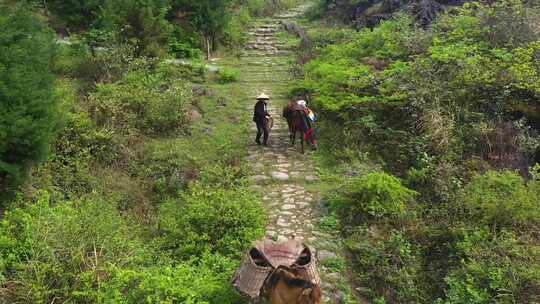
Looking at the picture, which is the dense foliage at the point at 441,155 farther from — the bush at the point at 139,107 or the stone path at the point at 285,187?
the bush at the point at 139,107

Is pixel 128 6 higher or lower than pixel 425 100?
higher

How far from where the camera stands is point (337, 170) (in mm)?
8508

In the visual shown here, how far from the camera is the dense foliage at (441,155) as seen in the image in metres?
5.64

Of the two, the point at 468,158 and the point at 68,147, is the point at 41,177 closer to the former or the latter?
the point at 68,147

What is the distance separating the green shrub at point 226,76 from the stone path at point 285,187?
15.2 inches

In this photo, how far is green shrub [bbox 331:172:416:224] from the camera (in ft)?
A: 22.3

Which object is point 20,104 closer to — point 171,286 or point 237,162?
point 171,286

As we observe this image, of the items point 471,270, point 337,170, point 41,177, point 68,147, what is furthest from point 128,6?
point 471,270

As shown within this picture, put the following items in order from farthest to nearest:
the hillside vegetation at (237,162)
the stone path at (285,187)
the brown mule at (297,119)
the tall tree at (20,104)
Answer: the brown mule at (297,119) → the stone path at (285,187) → the tall tree at (20,104) → the hillside vegetation at (237,162)

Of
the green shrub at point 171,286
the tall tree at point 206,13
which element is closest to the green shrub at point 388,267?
the green shrub at point 171,286

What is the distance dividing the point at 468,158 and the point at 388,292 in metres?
3.72

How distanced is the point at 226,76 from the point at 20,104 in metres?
8.44

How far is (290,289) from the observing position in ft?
13.0

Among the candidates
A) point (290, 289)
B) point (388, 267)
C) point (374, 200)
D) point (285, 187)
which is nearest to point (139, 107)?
point (285, 187)
